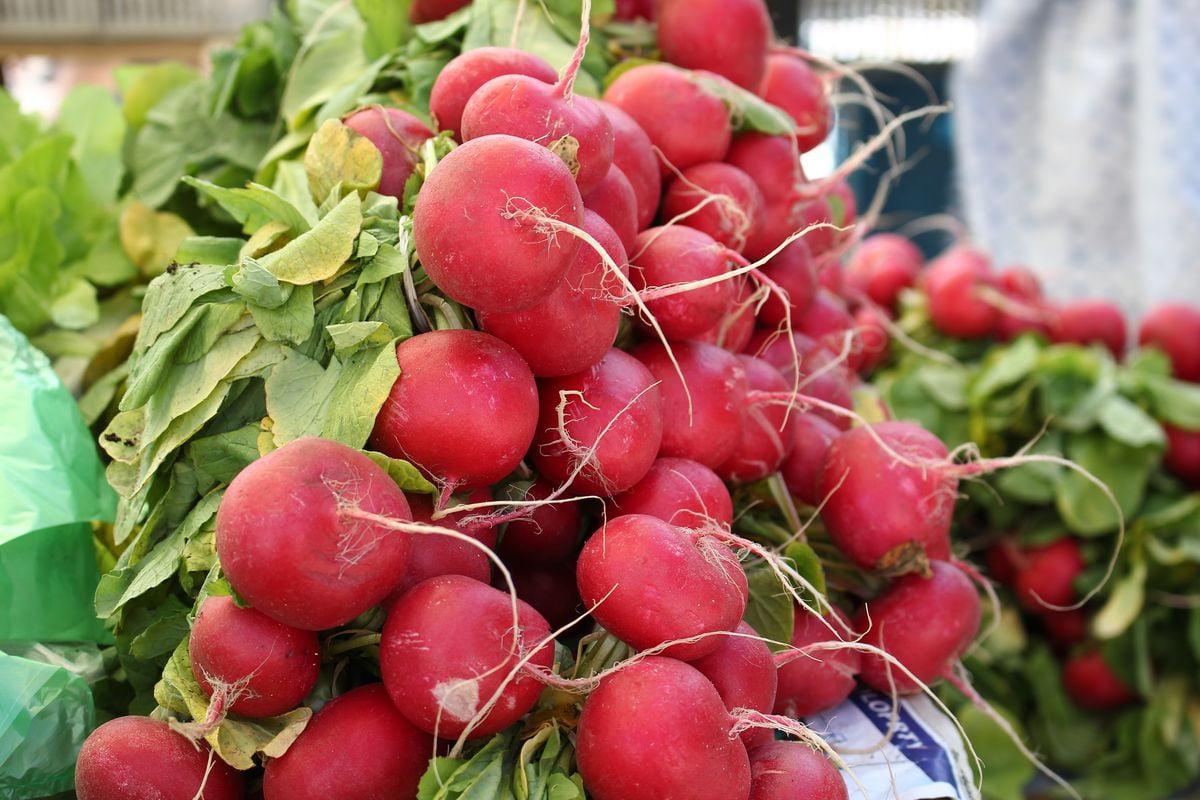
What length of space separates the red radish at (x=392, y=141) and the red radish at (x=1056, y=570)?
6.54 ft

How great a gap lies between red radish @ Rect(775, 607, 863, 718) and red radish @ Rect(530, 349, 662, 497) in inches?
12.0

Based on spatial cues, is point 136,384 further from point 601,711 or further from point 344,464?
point 601,711

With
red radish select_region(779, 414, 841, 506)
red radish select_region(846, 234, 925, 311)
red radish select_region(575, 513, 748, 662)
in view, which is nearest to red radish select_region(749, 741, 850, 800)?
red radish select_region(575, 513, 748, 662)

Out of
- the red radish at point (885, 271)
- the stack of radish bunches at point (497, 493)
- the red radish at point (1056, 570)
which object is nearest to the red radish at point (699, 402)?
the stack of radish bunches at point (497, 493)

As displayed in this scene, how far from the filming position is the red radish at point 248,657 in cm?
85

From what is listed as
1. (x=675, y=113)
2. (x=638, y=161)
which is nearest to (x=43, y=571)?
(x=638, y=161)

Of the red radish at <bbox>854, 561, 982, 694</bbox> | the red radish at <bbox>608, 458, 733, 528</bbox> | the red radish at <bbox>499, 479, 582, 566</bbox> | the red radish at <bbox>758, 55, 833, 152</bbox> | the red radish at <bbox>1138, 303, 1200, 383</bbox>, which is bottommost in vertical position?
the red radish at <bbox>1138, 303, 1200, 383</bbox>

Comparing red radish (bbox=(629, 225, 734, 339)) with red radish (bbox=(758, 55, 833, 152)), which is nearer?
red radish (bbox=(629, 225, 734, 339))

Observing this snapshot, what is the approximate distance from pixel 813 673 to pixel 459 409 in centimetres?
56

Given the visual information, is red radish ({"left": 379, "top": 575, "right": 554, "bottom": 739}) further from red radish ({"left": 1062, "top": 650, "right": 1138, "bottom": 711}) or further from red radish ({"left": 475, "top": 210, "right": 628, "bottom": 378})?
red radish ({"left": 1062, "top": 650, "right": 1138, "bottom": 711})

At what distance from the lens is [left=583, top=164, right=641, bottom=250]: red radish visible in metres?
1.09

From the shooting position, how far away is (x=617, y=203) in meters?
1.10

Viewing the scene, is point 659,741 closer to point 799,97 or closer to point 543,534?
point 543,534

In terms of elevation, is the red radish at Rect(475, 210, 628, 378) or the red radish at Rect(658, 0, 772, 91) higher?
the red radish at Rect(658, 0, 772, 91)
